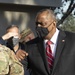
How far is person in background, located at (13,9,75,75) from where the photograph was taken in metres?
4.32

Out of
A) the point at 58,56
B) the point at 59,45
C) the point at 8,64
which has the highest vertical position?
the point at 8,64

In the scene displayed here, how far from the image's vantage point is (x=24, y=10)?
1172 cm

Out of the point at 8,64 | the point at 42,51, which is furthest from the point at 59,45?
the point at 8,64

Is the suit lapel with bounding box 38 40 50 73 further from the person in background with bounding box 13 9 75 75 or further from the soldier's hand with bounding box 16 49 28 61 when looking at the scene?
the soldier's hand with bounding box 16 49 28 61

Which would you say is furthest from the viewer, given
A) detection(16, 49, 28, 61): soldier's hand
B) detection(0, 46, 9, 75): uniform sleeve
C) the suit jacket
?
the suit jacket

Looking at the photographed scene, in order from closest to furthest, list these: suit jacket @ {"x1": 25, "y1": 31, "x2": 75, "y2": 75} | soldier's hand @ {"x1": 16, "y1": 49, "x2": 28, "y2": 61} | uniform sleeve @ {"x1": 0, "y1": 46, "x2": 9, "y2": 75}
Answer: uniform sleeve @ {"x1": 0, "y1": 46, "x2": 9, "y2": 75}, soldier's hand @ {"x1": 16, "y1": 49, "x2": 28, "y2": 61}, suit jacket @ {"x1": 25, "y1": 31, "x2": 75, "y2": 75}

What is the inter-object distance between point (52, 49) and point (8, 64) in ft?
3.57

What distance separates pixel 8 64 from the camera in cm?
342

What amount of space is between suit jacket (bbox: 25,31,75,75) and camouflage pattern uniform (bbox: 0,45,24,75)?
85 centimetres

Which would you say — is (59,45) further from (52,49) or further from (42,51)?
(42,51)

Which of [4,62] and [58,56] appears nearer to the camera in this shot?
[4,62]

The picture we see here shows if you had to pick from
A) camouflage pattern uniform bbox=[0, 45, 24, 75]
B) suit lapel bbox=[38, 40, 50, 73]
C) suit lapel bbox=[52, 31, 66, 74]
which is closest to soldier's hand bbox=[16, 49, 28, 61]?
suit lapel bbox=[38, 40, 50, 73]

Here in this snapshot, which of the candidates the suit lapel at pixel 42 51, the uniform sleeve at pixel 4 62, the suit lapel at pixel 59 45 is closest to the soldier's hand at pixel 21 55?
the suit lapel at pixel 42 51

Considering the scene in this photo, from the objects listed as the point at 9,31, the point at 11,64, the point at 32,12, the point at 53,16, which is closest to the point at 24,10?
the point at 32,12
